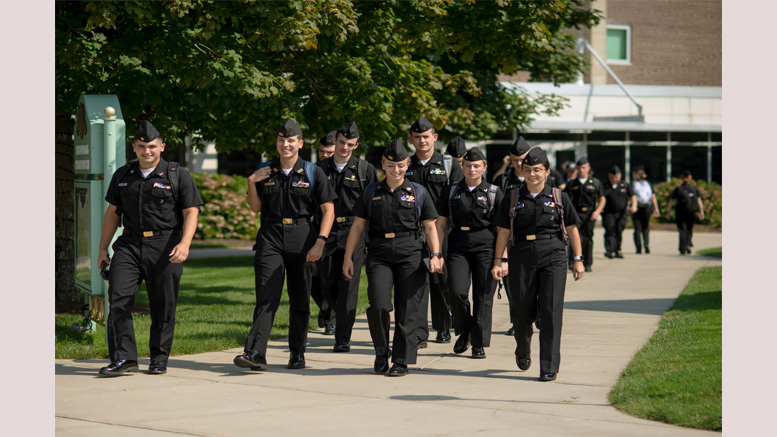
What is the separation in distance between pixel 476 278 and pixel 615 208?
410 inches

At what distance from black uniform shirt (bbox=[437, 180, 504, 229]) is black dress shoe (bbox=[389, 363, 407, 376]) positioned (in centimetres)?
144

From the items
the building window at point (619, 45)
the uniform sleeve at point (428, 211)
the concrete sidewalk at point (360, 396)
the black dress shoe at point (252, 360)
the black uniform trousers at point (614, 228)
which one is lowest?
the concrete sidewalk at point (360, 396)

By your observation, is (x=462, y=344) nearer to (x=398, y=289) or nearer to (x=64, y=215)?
(x=398, y=289)

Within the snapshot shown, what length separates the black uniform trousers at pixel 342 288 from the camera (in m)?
7.82

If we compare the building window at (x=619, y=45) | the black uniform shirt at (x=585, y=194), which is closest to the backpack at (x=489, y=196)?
the black uniform shirt at (x=585, y=194)

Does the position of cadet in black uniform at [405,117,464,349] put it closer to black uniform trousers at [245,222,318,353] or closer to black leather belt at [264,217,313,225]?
black leather belt at [264,217,313,225]

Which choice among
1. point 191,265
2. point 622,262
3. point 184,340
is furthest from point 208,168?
point 184,340

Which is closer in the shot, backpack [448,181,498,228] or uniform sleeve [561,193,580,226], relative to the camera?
uniform sleeve [561,193,580,226]

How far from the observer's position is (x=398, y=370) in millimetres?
6836

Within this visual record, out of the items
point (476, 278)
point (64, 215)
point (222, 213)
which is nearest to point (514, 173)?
point (476, 278)

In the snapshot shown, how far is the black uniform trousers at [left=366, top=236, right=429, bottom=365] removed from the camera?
6.88 metres

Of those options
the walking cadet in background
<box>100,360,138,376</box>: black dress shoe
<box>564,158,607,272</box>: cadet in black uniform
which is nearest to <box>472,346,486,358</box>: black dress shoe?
<box>100,360,138,376</box>: black dress shoe

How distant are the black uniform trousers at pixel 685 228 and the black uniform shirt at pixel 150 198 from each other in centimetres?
1440

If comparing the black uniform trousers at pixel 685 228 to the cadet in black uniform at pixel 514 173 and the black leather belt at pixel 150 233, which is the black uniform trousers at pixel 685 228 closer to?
the cadet in black uniform at pixel 514 173
